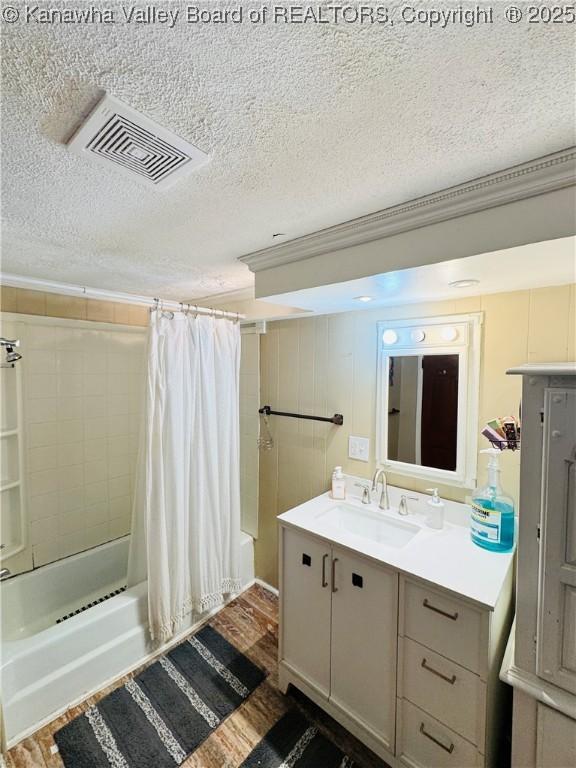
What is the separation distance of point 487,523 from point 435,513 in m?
0.23

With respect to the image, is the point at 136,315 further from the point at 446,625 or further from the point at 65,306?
the point at 446,625

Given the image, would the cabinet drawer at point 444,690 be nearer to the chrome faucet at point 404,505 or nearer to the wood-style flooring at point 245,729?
the wood-style flooring at point 245,729

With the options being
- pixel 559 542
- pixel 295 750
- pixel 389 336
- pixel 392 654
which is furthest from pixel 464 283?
pixel 295 750

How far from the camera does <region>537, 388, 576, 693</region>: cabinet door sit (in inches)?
35.2

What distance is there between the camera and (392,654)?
50.8 inches

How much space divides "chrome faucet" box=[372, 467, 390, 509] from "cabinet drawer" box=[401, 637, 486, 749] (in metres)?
0.62

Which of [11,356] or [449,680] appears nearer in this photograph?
[449,680]

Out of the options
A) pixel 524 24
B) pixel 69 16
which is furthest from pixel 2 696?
pixel 524 24

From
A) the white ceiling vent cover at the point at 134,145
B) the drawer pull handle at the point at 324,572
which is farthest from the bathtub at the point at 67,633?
the white ceiling vent cover at the point at 134,145

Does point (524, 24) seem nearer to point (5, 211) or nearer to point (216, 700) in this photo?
point (5, 211)

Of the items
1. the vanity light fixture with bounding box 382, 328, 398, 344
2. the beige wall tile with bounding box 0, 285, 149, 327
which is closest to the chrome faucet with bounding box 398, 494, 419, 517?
the vanity light fixture with bounding box 382, 328, 398, 344

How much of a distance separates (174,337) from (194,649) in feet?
6.04

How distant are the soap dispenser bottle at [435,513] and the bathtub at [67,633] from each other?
143 cm

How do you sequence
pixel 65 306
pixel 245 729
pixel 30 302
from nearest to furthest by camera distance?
pixel 245 729
pixel 30 302
pixel 65 306
